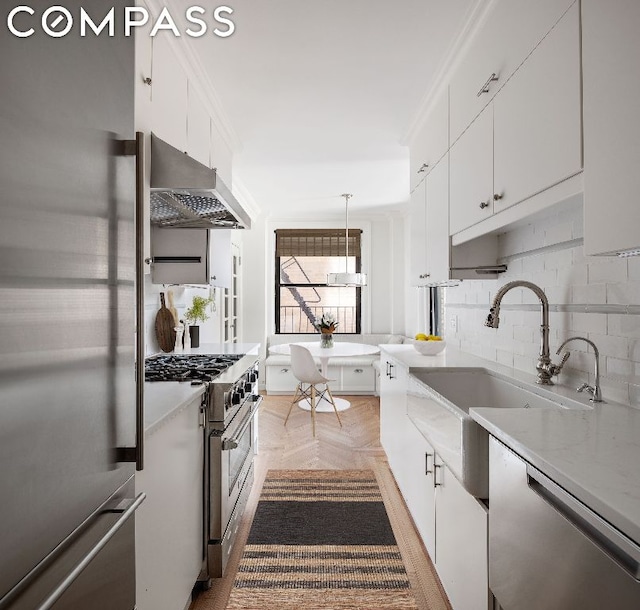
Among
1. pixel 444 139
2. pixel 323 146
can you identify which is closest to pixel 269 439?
pixel 323 146

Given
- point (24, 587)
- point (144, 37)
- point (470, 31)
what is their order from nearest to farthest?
point (24, 587), point (144, 37), point (470, 31)

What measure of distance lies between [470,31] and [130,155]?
1901mm

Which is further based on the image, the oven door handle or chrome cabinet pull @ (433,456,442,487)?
the oven door handle

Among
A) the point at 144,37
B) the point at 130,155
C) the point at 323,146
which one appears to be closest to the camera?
the point at 130,155

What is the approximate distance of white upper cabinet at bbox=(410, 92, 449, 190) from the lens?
2.69 meters

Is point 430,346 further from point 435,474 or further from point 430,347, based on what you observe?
point 435,474

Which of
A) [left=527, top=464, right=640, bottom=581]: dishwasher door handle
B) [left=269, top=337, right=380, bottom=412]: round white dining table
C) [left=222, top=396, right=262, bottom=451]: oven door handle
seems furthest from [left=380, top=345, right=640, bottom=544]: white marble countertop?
[left=269, top=337, right=380, bottom=412]: round white dining table

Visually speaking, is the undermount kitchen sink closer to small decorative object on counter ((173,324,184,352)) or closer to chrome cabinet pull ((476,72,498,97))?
chrome cabinet pull ((476,72,498,97))

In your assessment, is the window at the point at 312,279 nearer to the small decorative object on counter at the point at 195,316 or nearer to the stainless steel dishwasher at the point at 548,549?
the small decorative object on counter at the point at 195,316

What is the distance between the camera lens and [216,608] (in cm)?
188

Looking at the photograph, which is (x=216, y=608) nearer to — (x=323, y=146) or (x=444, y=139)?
(x=444, y=139)

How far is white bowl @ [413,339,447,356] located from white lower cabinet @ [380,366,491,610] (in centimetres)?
20

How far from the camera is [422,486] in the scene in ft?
7.27

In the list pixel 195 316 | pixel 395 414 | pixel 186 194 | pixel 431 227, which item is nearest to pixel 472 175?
pixel 431 227
